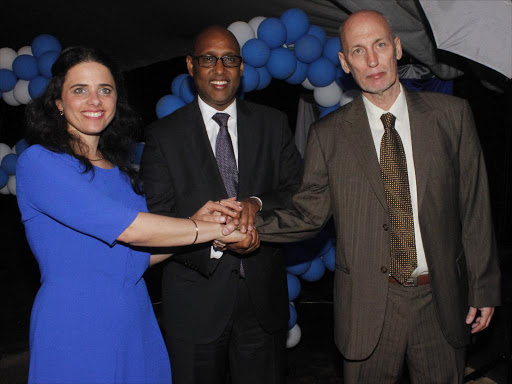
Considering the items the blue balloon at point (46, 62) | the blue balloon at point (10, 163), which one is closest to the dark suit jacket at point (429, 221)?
the blue balloon at point (46, 62)

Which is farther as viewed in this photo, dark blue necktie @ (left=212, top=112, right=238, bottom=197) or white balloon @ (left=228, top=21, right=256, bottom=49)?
Result: white balloon @ (left=228, top=21, right=256, bottom=49)

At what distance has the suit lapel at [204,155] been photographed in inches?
91.4

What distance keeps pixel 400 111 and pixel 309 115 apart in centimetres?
348

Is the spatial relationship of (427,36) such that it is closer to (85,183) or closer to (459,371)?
(459,371)

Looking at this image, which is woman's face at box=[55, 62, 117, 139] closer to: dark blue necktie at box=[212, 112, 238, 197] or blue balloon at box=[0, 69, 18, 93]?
dark blue necktie at box=[212, 112, 238, 197]

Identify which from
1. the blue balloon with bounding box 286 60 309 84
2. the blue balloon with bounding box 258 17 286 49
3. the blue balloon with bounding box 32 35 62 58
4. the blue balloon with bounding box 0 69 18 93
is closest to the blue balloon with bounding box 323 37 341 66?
the blue balloon with bounding box 286 60 309 84

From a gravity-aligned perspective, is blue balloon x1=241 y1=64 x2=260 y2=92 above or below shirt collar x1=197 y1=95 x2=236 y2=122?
above

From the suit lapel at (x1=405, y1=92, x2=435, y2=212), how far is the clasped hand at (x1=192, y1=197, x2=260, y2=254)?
737 mm

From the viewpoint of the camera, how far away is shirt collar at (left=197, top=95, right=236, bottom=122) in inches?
97.0

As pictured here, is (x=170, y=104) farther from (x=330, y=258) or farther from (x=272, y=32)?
(x=330, y=258)

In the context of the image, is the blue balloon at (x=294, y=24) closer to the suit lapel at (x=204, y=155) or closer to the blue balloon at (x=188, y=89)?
the blue balloon at (x=188, y=89)

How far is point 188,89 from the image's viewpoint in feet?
11.5

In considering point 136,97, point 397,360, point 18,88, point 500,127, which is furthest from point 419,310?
point 136,97

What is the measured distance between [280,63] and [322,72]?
1.15ft
